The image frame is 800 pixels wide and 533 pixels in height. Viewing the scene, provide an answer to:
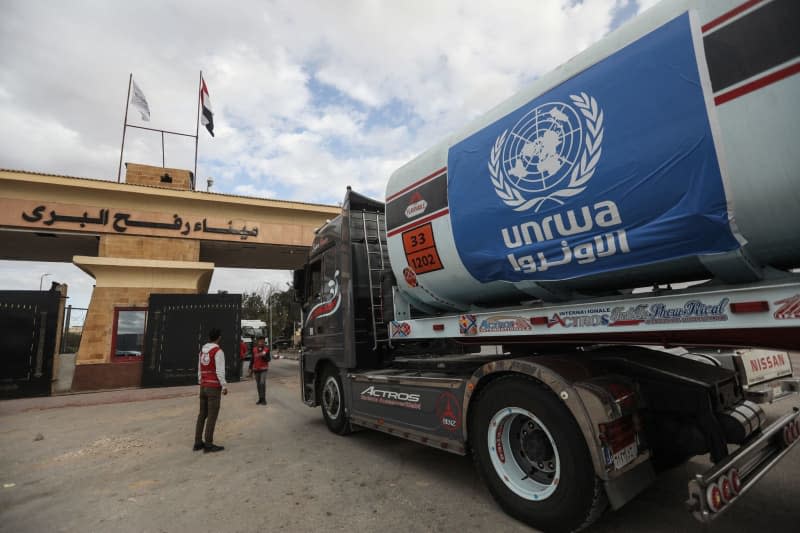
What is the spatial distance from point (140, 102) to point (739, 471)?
2198 centimetres

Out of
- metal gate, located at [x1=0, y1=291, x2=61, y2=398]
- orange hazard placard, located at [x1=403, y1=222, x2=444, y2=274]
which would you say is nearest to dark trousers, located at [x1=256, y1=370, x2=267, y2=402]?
orange hazard placard, located at [x1=403, y1=222, x2=444, y2=274]

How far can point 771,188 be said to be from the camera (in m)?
2.08

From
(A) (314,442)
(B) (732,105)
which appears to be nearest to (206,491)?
(A) (314,442)

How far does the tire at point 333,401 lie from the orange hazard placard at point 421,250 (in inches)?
109

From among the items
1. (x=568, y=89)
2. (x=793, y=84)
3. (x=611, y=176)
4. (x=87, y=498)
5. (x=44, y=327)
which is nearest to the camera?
(x=793, y=84)

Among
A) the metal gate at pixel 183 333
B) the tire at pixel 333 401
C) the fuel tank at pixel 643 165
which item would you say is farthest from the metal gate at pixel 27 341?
the fuel tank at pixel 643 165

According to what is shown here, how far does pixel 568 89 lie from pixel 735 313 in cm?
187

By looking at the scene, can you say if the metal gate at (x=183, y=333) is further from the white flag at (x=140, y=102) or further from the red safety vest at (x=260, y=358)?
the white flag at (x=140, y=102)

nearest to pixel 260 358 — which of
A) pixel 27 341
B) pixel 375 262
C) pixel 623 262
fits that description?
pixel 375 262

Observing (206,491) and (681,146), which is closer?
(681,146)

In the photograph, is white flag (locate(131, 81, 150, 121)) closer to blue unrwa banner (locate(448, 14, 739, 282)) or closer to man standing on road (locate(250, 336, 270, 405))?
man standing on road (locate(250, 336, 270, 405))

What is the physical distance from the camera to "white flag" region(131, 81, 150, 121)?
1734 centimetres

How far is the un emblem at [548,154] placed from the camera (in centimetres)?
282

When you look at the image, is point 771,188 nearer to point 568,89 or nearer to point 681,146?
point 681,146
